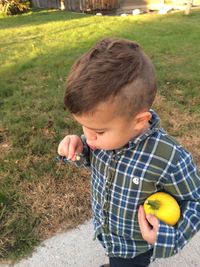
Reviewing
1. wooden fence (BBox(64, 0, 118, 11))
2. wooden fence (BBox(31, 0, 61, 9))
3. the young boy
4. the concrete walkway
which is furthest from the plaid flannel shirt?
wooden fence (BBox(31, 0, 61, 9))

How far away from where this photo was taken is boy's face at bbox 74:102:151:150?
1.34 metres

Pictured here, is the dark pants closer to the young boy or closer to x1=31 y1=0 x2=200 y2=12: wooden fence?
the young boy

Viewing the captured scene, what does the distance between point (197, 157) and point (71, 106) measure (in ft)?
6.80

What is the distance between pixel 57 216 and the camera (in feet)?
8.52

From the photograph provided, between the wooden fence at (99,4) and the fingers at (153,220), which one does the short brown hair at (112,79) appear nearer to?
the fingers at (153,220)

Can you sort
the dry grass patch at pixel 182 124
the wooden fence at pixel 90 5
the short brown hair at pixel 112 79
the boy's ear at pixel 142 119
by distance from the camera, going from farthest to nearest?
the wooden fence at pixel 90 5
the dry grass patch at pixel 182 124
the boy's ear at pixel 142 119
the short brown hair at pixel 112 79

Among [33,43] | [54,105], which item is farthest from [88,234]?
[33,43]

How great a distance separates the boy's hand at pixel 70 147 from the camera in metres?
1.71

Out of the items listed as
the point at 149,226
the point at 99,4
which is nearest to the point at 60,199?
the point at 149,226

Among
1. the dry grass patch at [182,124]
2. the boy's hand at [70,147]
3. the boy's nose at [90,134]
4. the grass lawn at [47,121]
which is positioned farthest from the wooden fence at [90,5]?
the boy's nose at [90,134]

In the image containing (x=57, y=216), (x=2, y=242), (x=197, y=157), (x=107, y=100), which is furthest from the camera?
(x=197, y=157)

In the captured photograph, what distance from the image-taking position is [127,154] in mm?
1540

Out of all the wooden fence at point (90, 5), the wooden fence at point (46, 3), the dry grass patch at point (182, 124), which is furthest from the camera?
the wooden fence at point (46, 3)

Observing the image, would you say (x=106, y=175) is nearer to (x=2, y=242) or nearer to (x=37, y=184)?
(x=2, y=242)
